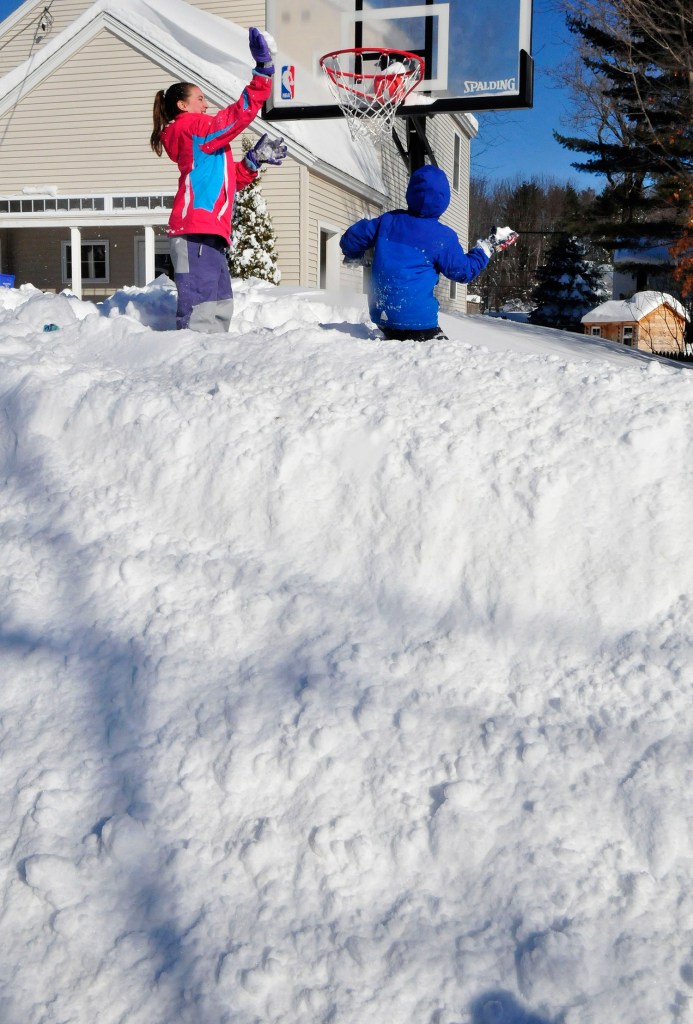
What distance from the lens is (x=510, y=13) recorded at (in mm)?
8023

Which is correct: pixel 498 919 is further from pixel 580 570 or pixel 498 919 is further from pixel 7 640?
pixel 7 640

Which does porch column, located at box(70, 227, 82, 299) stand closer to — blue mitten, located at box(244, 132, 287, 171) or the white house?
the white house

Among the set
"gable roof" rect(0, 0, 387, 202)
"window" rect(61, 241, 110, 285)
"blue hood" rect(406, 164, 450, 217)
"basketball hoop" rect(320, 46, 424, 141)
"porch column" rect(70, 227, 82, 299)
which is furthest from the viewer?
→ "window" rect(61, 241, 110, 285)

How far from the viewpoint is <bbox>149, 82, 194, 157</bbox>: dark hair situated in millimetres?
4949

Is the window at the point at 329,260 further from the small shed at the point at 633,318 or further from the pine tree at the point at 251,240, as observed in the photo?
the small shed at the point at 633,318

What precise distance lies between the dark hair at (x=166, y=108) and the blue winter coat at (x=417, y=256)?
1.26 meters

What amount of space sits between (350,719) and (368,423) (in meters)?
1.33

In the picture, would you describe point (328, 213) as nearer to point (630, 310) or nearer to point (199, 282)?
point (199, 282)

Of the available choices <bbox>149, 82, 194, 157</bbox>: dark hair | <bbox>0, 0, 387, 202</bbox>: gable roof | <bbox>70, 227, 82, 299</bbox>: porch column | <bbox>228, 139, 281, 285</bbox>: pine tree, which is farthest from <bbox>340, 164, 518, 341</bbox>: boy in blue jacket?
<bbox>70, 227, 82, 299</bbox>: porch column

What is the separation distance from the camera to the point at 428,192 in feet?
16.1

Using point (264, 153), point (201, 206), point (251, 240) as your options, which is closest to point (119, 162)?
point (251, 240)

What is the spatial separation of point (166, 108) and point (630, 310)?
26.4 metres

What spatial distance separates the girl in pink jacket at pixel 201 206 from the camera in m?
4.74

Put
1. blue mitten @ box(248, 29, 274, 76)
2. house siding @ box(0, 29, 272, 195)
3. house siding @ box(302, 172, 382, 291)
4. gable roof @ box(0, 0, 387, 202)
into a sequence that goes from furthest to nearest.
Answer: house siding @ box(0, 29, 272, 195) → house siding @ box(302, 172, 382, 291) → gable roof @ box(0, 0, 387, 202) → blue mitten @ box(248, 29, 274, 76)
